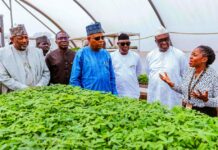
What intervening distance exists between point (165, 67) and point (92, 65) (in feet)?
3.51

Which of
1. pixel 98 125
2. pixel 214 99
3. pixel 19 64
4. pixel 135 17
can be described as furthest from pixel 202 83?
pixel 135 17

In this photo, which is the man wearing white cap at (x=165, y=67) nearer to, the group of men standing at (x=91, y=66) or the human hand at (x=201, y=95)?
the group of men standing at (x=91, y=66)

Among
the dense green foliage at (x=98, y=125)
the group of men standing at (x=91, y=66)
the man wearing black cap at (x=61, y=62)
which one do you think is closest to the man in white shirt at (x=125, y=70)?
the group of men standing at (x=91, y=66)

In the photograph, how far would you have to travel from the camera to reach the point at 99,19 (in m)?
10.1

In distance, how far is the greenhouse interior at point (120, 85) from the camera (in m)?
1.96

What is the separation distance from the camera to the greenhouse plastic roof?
24.4 feet

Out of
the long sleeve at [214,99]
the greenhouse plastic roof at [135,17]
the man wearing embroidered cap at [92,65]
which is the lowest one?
the long sleeve at [214,99]

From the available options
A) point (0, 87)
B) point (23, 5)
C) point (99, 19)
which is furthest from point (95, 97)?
point (23, 5)

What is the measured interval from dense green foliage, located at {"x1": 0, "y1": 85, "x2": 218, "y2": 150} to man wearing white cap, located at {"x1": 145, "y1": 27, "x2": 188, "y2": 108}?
1747 mm

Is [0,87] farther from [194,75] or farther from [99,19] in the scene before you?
[99,19]

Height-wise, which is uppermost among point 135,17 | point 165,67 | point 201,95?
point 135,17

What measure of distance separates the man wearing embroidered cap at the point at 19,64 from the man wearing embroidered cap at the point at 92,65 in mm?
484

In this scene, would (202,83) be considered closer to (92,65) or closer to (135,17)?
(92,65)

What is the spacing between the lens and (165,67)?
Result: 469 centimetres
